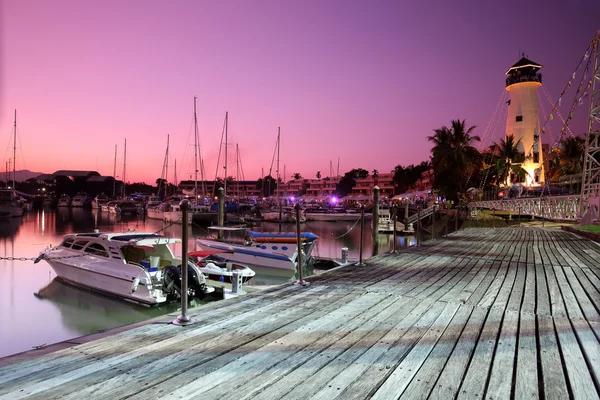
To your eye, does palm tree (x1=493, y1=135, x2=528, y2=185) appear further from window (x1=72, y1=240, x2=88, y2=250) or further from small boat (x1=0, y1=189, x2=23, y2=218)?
small boat (x1=0, y1=189, x2=23, y2=218)

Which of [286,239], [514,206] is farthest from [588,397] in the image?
[514,206]

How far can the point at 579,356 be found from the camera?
3.17 metres

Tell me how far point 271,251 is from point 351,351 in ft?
45.9

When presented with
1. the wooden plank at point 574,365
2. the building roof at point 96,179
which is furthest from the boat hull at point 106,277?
the building roof at point 96,179

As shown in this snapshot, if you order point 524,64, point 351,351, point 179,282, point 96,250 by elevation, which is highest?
point 524,64

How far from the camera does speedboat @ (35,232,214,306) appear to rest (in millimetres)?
10695

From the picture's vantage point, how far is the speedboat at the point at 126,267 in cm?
1070

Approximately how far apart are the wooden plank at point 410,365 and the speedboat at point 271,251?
12.8m

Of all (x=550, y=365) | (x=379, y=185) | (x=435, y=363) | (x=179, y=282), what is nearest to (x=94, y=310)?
(x=179, y=282)

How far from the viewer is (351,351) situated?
3.29m

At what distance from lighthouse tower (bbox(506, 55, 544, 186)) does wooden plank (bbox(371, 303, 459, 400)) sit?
49192 mm

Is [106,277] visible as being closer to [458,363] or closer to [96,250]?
[96,250]

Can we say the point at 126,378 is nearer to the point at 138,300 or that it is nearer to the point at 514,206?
the point at 138,300

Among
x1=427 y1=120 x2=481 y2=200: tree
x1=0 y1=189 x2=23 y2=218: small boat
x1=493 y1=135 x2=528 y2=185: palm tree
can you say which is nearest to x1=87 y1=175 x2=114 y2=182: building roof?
x1=0 y1=189 x2=23 y2=218: small boat
